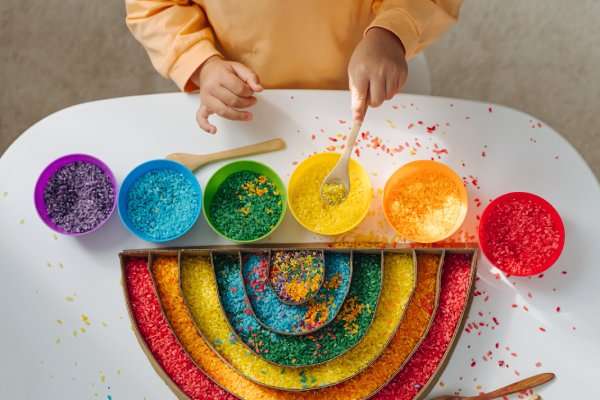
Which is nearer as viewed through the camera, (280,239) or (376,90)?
(376,90)

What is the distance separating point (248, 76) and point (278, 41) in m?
0.12

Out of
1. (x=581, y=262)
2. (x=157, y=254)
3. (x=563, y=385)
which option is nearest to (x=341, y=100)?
(x=157, y=254)

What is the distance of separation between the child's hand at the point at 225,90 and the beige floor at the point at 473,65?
3.00 ft

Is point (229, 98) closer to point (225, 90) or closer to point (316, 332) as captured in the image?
point (225, 90)

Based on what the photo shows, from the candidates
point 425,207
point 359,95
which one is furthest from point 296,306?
point 359,95

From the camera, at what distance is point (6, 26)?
209 cm

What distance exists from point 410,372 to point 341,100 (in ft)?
1.97

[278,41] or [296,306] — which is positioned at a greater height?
[278,41]

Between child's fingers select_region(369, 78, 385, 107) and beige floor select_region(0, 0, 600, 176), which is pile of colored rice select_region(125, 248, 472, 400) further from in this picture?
beige floor select_region(0, 0, 600, 176)

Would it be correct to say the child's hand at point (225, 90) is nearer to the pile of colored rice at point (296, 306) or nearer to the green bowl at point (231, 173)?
the green bowl at point (231, 173)

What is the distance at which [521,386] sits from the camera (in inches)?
44.3

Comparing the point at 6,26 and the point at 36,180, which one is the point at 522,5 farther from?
the point at 6,26

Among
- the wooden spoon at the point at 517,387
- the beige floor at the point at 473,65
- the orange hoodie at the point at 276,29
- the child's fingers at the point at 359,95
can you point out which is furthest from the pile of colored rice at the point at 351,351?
the beige floor at the point at 473,65

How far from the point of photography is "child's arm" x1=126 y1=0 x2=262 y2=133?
1.13 meters
